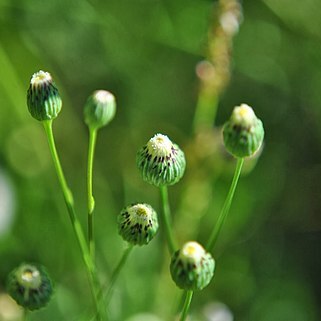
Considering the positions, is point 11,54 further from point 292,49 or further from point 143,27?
point 292,49

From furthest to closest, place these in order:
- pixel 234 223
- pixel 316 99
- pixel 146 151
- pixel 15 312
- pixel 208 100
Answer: pixel 316 99, pixel 234 223, pixel 208 100, pixel 15 312, pixel 146 151

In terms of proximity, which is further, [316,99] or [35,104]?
[316,99]

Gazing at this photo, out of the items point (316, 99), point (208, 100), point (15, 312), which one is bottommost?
point (15, 312)

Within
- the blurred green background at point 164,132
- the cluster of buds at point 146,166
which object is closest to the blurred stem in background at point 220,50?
the blurred green background at point 164,132

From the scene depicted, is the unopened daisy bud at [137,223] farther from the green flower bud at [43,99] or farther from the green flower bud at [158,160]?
the green flower bud at [43,99]

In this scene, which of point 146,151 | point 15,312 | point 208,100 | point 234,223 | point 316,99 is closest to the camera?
point 146,151

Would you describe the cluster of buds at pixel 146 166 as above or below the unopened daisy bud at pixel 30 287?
above

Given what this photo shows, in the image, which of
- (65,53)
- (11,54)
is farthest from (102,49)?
(11,54)
